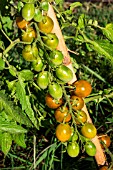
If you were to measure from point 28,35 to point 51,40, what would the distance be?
0.07 m

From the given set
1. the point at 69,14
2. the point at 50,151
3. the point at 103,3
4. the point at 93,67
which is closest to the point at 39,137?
the point at 50,151

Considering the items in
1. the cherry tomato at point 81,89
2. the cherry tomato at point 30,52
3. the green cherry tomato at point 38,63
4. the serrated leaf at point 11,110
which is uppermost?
the cherry tomato at point 30,52

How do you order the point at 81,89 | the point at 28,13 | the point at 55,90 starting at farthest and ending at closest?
the point at 81,89 → the point at 55,90 → the point at 28,13

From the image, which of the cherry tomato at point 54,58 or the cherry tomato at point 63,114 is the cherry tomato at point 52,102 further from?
the cherry tomato at point 54,58

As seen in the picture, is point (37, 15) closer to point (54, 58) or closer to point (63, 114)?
point (54, 58)

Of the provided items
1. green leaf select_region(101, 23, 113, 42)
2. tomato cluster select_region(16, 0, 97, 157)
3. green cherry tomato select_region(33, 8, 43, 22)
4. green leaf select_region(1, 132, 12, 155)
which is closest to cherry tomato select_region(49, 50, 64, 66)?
tomato cluster select_region(16, 0, 97, 157)

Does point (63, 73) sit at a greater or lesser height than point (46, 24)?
lesser

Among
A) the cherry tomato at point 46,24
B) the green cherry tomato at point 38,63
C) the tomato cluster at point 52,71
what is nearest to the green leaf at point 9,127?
the tomato cluster at point 52,71

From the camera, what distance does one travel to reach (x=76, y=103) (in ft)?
4.27

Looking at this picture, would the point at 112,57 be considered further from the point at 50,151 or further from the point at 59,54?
the point at 50,151

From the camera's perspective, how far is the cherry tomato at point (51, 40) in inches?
46.4

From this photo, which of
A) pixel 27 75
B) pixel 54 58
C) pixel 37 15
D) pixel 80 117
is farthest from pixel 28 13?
pixel 80 117

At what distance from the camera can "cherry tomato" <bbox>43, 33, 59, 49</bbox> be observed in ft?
3.87

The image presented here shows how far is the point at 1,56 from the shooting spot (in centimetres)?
126
